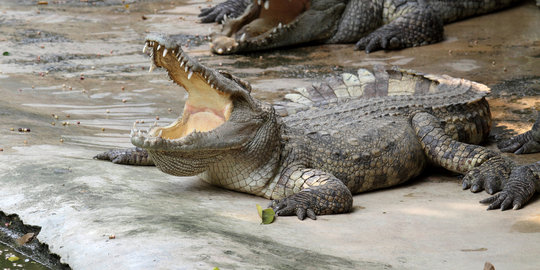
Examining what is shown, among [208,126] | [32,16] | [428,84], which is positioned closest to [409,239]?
[208,126]

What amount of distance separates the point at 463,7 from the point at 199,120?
23.1ft

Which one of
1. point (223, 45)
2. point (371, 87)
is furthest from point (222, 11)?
point (371, 87)

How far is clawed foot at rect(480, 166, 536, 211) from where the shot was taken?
14.2ft

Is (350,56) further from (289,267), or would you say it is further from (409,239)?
(289,267)

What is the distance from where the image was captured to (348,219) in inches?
164

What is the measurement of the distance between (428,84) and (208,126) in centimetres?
229

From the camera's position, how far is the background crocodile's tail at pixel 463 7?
10.5 m

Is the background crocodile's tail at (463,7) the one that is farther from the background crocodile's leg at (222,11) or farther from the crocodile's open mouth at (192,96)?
the crocodile's open mouth at (192,96)

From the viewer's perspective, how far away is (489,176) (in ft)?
15.7

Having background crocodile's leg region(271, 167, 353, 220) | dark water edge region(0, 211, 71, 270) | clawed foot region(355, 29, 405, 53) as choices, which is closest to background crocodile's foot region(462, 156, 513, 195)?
background crocodile's leg region(271, 167, 353, 220)

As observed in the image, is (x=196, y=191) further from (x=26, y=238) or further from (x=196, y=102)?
(x=26, y=238)

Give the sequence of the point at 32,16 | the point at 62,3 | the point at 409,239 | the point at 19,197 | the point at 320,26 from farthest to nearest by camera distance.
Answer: the point at 62,3, the point at 32,16, the point at 320,26, the point at 19,197, the point at 409,239

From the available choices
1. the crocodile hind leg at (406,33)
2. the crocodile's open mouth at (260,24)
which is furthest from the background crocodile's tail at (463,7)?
the crocodile's open mouth at (260,24)

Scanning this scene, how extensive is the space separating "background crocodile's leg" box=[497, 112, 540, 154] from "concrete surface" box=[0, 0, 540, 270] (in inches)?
5.6
